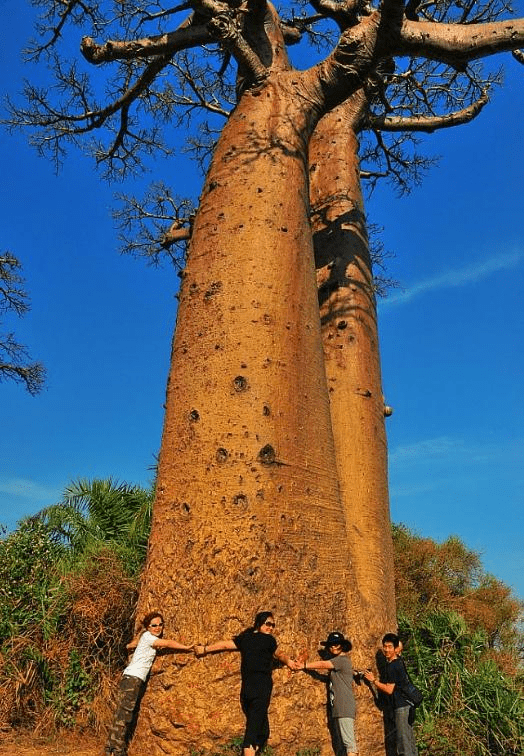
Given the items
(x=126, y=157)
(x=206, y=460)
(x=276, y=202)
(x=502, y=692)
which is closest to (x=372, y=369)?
(x=276, y=202)

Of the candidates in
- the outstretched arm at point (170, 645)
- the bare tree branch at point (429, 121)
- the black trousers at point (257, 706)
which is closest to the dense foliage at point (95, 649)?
the outstretched arm at point (170, 645)

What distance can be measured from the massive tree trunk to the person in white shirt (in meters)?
0.07

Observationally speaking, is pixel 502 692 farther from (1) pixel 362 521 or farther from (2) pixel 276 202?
(2) pixel 276 202

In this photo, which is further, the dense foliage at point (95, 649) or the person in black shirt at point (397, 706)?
the dense foliage at point (95, 649)

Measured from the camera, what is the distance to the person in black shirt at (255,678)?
3.07m

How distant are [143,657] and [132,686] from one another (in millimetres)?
165

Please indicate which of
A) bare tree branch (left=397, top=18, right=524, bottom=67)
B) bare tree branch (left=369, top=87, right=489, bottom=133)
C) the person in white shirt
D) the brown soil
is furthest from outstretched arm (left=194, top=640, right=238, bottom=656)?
bare tree branch (left=369, top=87, right=489, bottom=133)

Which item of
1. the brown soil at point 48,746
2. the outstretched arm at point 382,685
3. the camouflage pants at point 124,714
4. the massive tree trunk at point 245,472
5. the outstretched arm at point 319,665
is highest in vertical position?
the massive tree trunk at point 245,472

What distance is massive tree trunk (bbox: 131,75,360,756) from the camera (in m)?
3.25

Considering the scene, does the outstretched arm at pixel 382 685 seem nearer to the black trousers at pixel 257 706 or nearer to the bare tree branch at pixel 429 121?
the black trousers at pixel 257 706

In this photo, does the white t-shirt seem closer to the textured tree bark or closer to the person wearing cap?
the person wearing cap

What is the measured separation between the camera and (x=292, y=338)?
3992 mm

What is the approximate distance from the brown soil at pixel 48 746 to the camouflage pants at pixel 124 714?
11.4 inches

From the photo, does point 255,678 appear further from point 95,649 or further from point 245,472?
point 95,649
